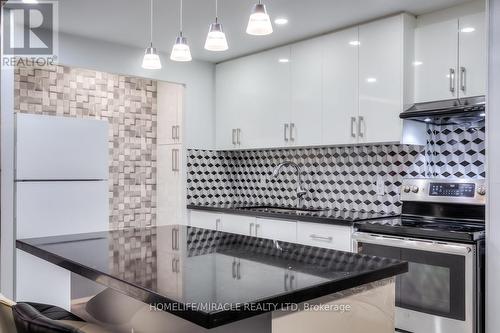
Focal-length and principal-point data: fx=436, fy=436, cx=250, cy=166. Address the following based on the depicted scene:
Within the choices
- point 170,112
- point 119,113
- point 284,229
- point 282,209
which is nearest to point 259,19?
point 284,229

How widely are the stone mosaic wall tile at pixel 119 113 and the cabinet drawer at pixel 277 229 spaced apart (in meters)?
1.78

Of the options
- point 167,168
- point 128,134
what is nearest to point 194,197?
point 167,168

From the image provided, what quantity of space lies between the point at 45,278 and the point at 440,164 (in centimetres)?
276

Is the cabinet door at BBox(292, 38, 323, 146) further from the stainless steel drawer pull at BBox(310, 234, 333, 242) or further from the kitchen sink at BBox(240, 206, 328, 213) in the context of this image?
the stainless steel drawer pull at BBox(310, 234, 333, 242)

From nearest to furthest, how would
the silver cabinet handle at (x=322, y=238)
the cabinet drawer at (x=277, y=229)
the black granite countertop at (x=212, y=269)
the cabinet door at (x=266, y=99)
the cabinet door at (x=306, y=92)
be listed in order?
the black granite countertop at (x=212, y=269), the silver cabinet handle at (x=322, y=238), the cabinet drawer at (x=277, y=229), the cabinet door at (x=306, y=92), the cabinet door at (x=266, y=99)

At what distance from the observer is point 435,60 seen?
3066 millimetres

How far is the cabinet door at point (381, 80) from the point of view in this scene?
10.3 feet

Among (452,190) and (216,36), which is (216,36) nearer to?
(216,36)

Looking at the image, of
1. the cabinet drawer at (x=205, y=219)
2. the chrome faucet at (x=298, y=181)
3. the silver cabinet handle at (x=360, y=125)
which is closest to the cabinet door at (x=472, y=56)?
the silver cabinet handle at (x=360, y=125)

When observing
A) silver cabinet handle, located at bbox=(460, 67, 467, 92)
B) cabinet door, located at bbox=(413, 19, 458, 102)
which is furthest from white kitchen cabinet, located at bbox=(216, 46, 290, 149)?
silver cabinet handle, located at bbox=(460, 67, 467, 92)

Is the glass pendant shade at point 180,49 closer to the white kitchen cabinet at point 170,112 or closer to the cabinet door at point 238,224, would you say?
the cabinet door at point 238,224

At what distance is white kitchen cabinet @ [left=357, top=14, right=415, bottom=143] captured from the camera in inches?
123

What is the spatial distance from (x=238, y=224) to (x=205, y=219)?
476mm

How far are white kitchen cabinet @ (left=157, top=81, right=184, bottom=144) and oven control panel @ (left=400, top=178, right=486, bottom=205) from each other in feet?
7.76
